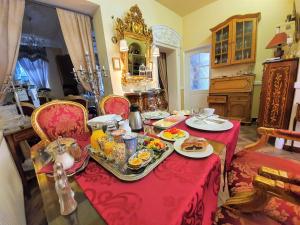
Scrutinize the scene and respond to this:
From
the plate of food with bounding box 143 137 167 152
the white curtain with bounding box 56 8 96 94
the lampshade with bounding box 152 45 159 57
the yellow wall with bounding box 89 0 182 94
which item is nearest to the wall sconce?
the lampshade with bounding box 152 45 159 57

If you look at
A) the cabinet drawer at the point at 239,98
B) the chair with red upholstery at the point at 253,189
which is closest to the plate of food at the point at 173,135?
the chair with red upholstery at the point at 253,189

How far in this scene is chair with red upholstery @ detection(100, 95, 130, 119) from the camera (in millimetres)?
1547

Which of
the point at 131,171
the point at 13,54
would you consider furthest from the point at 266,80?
→ the point at 13,54

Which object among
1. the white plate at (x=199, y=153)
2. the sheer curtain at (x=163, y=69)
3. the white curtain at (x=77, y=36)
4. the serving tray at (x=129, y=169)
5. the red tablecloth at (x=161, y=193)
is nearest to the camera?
the red tablecloth at (x=161, y=193)

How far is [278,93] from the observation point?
2.11 meters

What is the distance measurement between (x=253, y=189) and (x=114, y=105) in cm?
142

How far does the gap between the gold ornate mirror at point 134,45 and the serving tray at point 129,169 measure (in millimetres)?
2111

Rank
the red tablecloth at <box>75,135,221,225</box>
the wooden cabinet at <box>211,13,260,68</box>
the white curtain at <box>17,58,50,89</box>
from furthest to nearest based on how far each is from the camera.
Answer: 1. the white curtain at <box>17,58,50,89</box>
2. the wooden cabinet at <box>211,13,260,68</box>
3. the red tablecloth at <box>75,135,221,225</box>

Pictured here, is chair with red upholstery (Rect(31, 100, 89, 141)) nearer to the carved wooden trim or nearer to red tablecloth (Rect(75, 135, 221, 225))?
red tablecloth (Rect(75, 135, 221, 225))

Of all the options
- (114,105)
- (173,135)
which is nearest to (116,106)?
(114,105)

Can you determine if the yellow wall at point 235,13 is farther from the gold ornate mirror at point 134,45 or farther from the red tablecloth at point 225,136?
the red tablecloth at point 225,136

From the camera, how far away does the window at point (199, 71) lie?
3.83 m

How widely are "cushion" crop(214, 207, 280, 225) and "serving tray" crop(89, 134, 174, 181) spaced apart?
1.17 ft

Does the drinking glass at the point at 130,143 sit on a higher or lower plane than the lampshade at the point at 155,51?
lower
